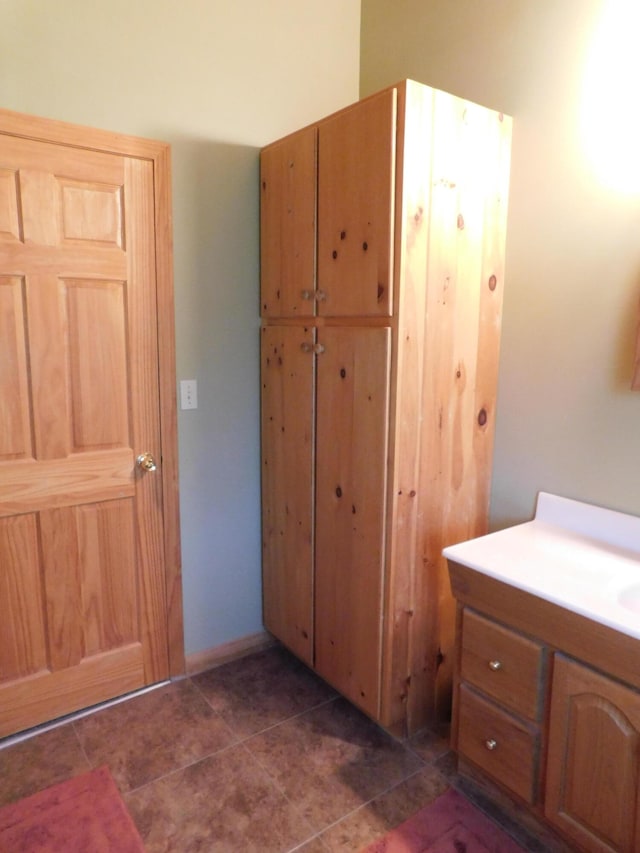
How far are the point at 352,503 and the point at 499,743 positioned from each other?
0.83 meters

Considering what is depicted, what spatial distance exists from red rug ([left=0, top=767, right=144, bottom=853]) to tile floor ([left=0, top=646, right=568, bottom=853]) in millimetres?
42

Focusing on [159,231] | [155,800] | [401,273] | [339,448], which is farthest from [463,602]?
[159,231]

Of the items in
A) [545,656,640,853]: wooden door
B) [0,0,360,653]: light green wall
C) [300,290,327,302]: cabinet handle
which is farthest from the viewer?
[300,290,327,302]: cabinet handle

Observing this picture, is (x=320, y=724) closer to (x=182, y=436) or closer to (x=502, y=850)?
(x=502, y=850)

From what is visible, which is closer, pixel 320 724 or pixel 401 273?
pixel 401 273

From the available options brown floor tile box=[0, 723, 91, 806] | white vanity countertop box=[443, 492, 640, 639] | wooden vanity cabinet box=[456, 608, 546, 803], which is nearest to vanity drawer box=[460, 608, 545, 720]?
wooden vanity cabinet box=[456, 608, 546, 803]

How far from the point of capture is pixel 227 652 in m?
2.50

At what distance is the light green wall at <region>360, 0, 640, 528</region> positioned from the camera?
1.67 metres

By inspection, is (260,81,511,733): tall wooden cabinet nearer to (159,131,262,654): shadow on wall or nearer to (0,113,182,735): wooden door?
(159,131,262,654): shadow on wall

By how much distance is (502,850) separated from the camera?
5.16 ft

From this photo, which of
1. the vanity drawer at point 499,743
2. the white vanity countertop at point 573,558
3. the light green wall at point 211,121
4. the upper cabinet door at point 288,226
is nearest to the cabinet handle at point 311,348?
the upper cabinet door at point 288,226

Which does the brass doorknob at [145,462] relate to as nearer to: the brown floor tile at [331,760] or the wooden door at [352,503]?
the wooden door at [352,503]

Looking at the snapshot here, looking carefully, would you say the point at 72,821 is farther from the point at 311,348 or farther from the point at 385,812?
the point at 311,348

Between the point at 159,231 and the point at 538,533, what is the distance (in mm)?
1705
